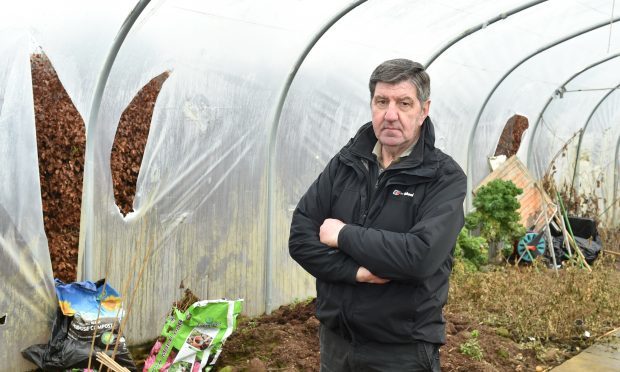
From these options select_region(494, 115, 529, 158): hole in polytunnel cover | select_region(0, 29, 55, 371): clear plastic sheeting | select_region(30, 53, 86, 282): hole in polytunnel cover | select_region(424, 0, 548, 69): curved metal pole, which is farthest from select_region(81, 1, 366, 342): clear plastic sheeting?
select_region(494, 115, 529, 158): hole in polytunnel cover

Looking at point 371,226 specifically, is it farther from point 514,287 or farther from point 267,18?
point 514,287

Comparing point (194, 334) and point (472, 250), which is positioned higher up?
point (194, 334)

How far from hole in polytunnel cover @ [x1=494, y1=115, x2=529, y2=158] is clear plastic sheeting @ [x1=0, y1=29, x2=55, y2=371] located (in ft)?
22.4

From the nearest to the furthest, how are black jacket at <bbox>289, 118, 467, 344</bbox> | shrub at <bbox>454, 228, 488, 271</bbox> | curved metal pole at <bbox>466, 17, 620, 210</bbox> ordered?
black jacket at <bbox>289, 118, 467, 344</bbox>
shrub at <bbox>454, 228, 488, 271</bbox>
curved metal pole at <bbox>466, 17, 620, 210</bbox>

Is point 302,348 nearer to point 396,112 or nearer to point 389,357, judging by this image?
point 389,357

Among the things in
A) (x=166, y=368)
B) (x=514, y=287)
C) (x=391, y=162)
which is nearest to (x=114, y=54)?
(x=166, y=368)

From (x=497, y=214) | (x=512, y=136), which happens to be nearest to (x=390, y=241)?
(x=497, y=214)

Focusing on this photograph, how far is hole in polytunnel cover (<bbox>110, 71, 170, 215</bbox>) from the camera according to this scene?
470 cm

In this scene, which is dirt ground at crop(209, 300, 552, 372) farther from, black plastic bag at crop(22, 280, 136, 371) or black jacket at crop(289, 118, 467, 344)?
black jacket at crop(289, 118, 467, 344)

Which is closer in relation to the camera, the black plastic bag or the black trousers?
the black trousers

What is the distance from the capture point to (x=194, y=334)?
4145 millimetres

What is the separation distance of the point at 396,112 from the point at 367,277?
0.62 meters

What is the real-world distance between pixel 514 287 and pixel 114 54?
4412 millimetres

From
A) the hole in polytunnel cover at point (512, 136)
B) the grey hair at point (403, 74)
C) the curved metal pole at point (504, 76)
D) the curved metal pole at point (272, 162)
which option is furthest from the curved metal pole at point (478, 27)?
the grey hair at point (403, 74)
